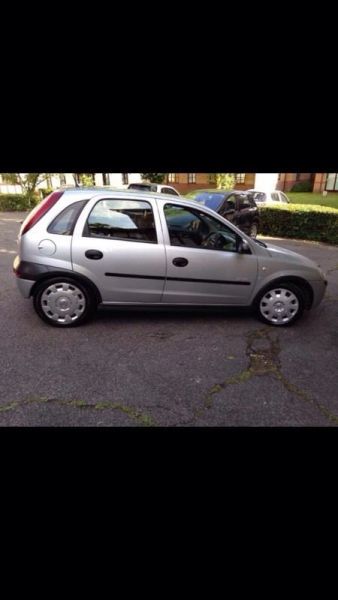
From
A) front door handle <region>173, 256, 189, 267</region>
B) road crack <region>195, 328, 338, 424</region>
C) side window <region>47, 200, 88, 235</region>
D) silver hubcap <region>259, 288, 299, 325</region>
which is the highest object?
side window <region>47, 200, 88, 235</region>

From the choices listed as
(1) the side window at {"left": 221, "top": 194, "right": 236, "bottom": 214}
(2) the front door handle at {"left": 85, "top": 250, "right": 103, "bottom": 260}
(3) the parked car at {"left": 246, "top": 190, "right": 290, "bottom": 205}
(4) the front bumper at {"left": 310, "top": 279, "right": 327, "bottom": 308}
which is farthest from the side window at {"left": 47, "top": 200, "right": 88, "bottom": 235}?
(3) the parked car at {"left": 246, "top": 190, "right": 290, "bottom": 205}

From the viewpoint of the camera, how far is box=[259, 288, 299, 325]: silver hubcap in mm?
4031

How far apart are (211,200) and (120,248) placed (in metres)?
4.43

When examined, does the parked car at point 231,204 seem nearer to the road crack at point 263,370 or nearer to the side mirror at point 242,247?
the side mirror at point 242,247

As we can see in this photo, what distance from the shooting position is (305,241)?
9570 mm

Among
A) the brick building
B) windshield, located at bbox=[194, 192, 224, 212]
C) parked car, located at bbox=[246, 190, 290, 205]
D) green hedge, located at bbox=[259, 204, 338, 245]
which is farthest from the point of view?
the brick building

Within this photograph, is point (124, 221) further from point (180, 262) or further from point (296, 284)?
point (296, 284)

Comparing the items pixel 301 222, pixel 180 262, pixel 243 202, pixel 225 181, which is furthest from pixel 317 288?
pixel 225 181

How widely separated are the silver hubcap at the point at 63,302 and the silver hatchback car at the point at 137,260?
0.04 ft

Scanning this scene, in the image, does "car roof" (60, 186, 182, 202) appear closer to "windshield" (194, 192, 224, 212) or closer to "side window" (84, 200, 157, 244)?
"side window" (84, 200, 157, 244)
